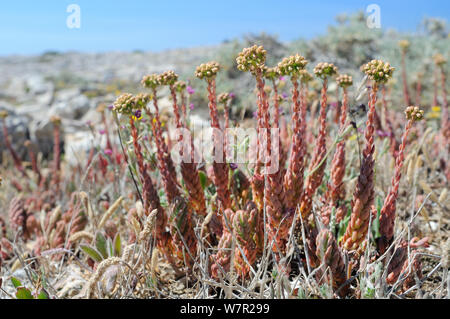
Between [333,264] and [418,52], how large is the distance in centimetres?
750

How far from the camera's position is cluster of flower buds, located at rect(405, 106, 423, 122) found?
1416mm

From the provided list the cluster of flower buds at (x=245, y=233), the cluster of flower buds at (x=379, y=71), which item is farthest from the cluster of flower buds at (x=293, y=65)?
the cluster of flower buds at (x=245, y=233)

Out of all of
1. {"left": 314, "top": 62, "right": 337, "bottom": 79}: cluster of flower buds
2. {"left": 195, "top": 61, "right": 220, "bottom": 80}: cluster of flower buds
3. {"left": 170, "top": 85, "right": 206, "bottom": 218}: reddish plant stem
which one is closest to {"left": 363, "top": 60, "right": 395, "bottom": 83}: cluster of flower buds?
{"left": 314, "top": 62, "right": 337, "bottom": 79}: cluster of flower buds

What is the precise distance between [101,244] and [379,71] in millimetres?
1518

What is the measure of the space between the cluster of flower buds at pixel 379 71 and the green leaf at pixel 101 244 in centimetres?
146

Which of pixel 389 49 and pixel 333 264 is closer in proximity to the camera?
pixel 333 264

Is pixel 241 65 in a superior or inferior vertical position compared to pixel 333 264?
superior

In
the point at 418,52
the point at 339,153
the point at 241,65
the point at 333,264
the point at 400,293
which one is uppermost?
the point at 418,52

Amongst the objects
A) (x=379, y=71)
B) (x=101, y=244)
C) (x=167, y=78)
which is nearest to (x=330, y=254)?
(x=379, y=71)

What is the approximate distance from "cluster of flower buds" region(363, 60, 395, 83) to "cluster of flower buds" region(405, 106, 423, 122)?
0.50 feet

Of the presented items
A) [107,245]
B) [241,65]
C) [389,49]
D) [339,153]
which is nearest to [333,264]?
[339,153]

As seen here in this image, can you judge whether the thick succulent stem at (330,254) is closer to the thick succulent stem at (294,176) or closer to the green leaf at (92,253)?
the thick succulent stem at (294,176)
